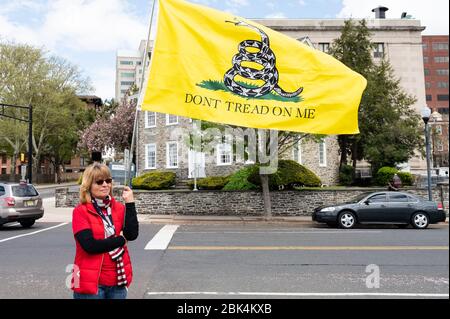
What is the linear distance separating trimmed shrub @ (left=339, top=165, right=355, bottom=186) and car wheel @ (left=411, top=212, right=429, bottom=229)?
716 inches

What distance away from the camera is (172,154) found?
34.1 metres

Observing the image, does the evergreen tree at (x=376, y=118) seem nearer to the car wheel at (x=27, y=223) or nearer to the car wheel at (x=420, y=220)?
the car wheel at (x=420, y=220)

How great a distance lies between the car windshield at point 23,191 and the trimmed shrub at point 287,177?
35.8 feet

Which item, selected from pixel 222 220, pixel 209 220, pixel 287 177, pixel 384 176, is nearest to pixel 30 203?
pixel 209 220

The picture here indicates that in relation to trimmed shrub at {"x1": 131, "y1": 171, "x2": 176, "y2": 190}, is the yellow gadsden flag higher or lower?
higher

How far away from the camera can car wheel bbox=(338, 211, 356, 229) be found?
16.0 m

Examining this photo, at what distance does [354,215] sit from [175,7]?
12.3 m

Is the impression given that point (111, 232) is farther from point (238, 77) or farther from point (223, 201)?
point (223, 201)

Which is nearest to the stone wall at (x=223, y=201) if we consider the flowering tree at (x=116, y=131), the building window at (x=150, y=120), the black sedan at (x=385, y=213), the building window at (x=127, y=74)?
the black sedan at (x=385, y=213)

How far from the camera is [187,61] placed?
6.12 m

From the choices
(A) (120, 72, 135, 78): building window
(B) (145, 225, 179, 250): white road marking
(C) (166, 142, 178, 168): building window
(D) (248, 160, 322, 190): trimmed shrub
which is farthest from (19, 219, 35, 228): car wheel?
(A) (120, 72, 135, 78): building window

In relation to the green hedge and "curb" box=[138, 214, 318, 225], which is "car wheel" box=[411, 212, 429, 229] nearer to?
"curb" box=[138, 214, 318, 225]

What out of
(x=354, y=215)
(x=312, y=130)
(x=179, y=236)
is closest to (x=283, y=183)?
(x=354, y=215)

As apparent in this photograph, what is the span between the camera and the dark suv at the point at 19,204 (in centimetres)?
1459
